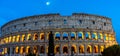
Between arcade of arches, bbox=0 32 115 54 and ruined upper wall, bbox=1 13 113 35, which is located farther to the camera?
ruined upper wall, bbox=1 13 113 35

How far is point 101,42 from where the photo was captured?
5709cm

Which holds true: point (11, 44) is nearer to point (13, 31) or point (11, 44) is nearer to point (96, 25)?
point (13, 31)

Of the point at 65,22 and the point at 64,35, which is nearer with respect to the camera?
the point at 65,22

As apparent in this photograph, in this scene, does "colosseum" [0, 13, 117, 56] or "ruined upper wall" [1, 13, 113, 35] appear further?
"ruined upper wall" [1, 13, 113, 35]

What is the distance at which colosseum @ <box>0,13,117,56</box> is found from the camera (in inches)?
2184

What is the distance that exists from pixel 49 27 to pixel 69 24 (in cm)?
524

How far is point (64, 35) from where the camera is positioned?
2304 inches

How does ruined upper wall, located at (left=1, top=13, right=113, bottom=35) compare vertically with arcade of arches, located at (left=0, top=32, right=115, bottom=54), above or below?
above

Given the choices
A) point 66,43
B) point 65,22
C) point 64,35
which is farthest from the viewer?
point 64,35

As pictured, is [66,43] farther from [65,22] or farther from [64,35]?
[65,22]

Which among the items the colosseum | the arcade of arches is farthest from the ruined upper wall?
the arcade of arches

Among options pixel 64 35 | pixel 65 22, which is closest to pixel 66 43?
pixel 64 35

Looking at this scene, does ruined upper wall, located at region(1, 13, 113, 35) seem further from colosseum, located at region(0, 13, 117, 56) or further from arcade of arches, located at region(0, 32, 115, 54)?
arcade of arches, located at region(0, 32, 115, 54)

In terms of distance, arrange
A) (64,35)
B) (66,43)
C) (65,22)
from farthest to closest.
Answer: (64,35), (65,22), (66,43)
